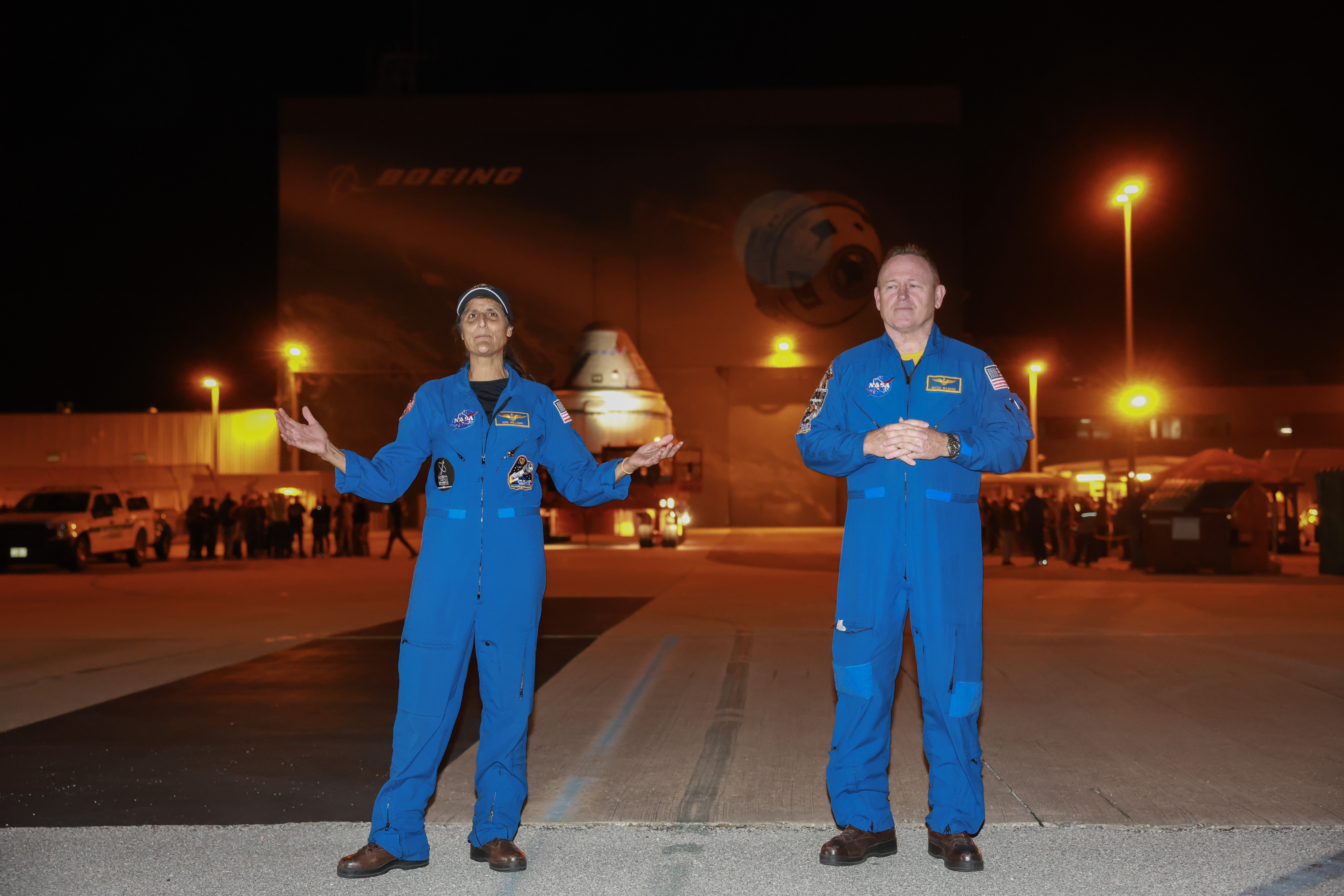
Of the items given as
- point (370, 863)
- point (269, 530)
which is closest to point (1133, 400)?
point (269, 530)

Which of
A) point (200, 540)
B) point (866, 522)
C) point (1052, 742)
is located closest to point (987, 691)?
point (1052, 742)

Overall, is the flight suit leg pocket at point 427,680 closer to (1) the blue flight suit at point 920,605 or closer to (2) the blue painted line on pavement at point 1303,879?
(1) the blue flight suit at point 920,605

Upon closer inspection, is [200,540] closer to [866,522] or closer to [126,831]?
[126,831]

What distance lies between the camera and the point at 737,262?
50.6m

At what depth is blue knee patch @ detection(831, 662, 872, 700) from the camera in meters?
4.48

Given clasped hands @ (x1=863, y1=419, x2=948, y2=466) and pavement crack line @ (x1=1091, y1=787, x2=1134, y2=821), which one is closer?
clasped hands @ (x1=863, y1=419, x2=948, y2=466)

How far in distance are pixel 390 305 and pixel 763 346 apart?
17.1 metres

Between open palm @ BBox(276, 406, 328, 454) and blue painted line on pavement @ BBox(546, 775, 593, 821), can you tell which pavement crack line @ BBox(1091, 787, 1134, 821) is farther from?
open palm @ BBox(276, 406, 328, 454)

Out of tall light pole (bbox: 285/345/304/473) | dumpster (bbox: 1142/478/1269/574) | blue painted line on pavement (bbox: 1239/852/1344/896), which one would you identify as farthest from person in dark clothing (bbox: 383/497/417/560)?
tall light pole (bbox: 285/345/304/473)

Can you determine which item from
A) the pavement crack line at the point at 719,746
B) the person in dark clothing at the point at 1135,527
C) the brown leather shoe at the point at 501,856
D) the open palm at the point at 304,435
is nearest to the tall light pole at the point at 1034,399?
the person in dark clothing at the point at 1135,527

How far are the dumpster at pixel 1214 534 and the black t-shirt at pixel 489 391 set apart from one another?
20344 millimetres

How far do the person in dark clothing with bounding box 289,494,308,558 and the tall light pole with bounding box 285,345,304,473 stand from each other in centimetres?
1956

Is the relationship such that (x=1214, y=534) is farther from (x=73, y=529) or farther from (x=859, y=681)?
(x=73, y=529)

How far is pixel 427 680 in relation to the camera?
4438 mm
